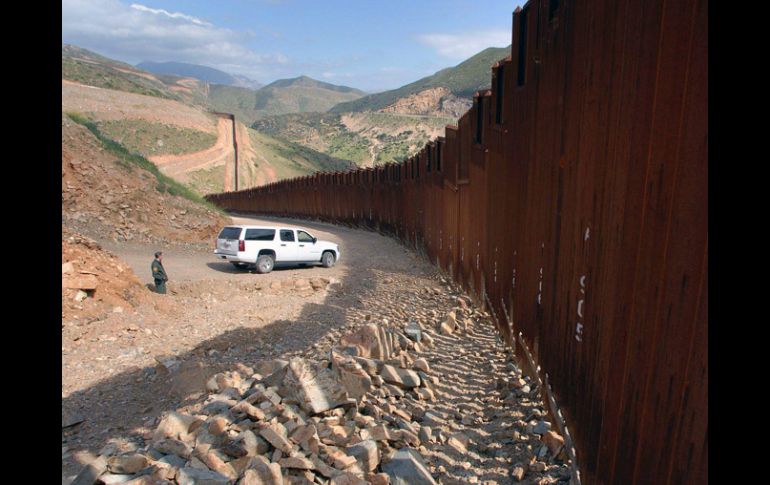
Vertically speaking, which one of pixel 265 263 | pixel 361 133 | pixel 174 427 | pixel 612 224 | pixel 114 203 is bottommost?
pixel 265 263

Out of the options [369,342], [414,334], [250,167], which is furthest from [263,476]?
[250,167]

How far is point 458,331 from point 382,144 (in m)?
111

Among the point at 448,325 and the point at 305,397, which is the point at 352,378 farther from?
the point at 448,325

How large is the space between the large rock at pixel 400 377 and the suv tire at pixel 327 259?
1179 cm

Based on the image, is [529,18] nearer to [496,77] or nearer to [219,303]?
[496,77]

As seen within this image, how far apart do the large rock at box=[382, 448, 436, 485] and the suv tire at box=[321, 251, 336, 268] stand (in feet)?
43.3

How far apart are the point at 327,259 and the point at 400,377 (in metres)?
12.0

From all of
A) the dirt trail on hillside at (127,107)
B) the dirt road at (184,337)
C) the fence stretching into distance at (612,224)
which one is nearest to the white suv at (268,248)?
the dirt road at (184,337)

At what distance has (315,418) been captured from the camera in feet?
13.0

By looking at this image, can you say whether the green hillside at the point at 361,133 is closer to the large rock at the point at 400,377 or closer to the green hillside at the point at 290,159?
the green hillside at the point at 290,159

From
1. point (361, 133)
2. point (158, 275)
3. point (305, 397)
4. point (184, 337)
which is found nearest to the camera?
point (305, 397)

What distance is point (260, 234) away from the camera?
1542 cm
